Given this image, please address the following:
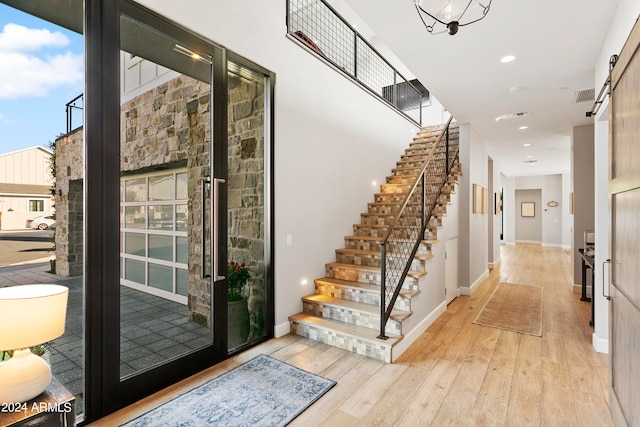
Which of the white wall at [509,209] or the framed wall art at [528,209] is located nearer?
the framed wall art at [528,209]

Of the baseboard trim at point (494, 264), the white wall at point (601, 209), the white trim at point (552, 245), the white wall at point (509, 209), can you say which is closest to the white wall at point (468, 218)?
the white wall at point (601, 209)

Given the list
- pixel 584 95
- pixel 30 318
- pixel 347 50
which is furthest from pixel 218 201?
pixel 347 50

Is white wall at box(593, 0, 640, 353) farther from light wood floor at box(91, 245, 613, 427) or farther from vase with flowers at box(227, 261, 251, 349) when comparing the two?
vase with flowers at box(227, 261, 251, 349)

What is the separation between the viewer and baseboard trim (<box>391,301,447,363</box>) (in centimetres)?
301

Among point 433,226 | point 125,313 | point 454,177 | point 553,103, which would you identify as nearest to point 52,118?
point 125,313

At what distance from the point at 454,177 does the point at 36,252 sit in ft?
17.2

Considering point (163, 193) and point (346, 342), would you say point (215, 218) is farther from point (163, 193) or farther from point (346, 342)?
point (346, 342)

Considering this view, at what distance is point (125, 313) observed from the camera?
2.46 meters

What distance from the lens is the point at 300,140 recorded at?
12.2 ft

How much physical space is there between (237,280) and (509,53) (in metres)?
3.55

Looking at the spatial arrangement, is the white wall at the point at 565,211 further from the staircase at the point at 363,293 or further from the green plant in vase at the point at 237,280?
the green plant in vase at the point at 237,280

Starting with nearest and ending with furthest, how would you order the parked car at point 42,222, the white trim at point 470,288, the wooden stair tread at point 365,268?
the parked car at point 42,222 → the wooden stair tread at point 365,268 → the white trim at point 470,288

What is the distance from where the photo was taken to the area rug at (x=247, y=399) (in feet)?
6.86

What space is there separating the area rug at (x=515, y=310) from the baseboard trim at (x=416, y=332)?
0.43 meters
